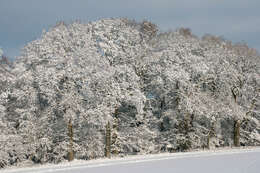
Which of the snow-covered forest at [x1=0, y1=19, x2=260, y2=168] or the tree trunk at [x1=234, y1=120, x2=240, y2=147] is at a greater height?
the snow-covered forest at [x1=0, y1=19, x2=260, y2=168]

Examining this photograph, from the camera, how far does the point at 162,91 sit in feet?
79.8

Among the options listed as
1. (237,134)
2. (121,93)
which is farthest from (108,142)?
(237,134)

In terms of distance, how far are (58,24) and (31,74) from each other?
5.23m

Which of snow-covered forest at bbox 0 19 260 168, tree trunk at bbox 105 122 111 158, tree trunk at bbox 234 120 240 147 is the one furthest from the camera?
tree trunk at bbox 234 120 240 147

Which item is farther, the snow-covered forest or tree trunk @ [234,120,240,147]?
tree trunk @ [234,120,240,147]

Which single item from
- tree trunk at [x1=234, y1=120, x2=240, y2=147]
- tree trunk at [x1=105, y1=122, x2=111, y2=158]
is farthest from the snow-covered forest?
tree trunk at [x1=105, y1=122, x2=111, y2=158]

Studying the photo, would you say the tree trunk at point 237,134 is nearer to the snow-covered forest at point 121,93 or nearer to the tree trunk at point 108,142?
the snow-covered forest at point 121,93

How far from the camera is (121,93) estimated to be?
2047cm

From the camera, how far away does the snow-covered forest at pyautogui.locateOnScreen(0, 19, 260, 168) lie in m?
19.5

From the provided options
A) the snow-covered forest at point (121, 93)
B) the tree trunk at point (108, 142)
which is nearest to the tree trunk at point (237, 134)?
the snow-covered forest at point (121, 93)

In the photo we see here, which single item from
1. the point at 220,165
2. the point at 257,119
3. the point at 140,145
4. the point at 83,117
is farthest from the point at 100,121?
the point at 257,119

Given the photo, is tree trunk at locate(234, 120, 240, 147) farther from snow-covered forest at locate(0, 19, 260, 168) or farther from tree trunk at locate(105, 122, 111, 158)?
tree trunk at locate(105, 122, 111, 158)

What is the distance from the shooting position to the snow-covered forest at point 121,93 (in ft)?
63.9

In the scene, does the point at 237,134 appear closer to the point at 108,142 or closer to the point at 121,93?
the point at 108,142
